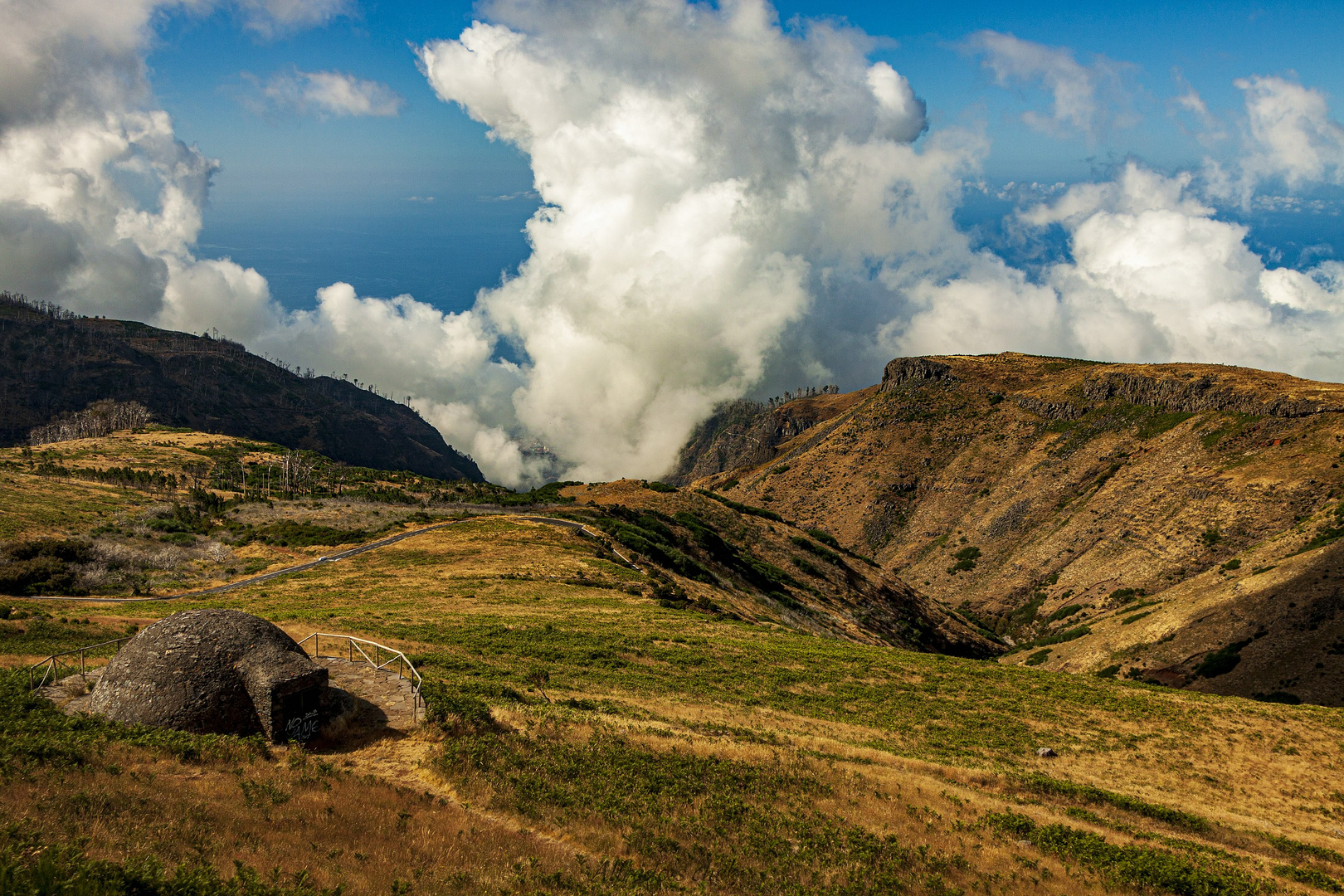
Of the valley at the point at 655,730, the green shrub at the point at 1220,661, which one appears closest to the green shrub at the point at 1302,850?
the valley at the point at 655,730

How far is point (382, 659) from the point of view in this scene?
23969mm

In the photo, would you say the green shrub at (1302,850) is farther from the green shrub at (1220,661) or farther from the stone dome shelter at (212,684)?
the green shrub at (1220,661)

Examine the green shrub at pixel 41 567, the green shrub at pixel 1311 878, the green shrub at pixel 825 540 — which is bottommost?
the green shrub at pixel 41 567

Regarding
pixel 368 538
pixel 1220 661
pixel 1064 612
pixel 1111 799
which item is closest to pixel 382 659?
pixel 1111 799

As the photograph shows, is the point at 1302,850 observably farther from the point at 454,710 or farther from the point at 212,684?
the point at 212,684

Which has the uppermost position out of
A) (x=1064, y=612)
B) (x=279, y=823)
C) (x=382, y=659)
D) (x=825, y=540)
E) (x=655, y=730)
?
(x=825, y=540)

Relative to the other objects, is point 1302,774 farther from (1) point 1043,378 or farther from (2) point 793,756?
(1) point 1043,378

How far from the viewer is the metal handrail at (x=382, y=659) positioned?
18734 mm

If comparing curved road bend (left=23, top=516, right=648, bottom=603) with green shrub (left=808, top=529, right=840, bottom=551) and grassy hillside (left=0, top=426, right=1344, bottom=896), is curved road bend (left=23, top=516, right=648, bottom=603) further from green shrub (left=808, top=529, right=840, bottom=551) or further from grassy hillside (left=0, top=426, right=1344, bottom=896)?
green shrub (left=808, top=529, right=840, bottom=551)

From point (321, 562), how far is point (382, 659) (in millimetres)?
31125

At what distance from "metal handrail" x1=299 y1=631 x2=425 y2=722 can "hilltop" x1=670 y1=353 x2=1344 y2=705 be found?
57716 mm

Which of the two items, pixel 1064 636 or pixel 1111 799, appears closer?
pixel 1111 799

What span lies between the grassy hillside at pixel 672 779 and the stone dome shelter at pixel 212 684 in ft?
3.66

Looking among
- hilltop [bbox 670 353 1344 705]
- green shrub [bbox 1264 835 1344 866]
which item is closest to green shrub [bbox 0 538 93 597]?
green shrub [bbox 1264 835 1344 866]
